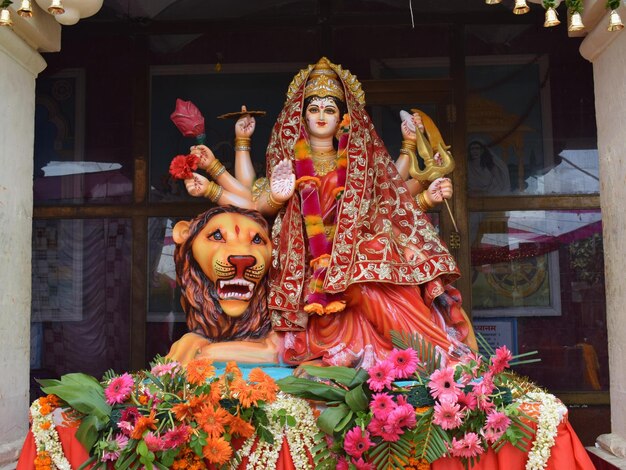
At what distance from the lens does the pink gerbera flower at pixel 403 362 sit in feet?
12.9

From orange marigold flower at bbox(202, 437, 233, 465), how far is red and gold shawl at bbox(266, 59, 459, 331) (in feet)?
4.11

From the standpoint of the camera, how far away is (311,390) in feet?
13.1

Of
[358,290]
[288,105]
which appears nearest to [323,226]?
[358,290]

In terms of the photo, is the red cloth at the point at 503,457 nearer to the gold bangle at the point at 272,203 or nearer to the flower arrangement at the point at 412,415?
the flower arrangement at the point at 412,415

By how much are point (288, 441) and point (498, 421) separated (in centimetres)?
99

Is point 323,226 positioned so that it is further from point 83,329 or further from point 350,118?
point 83,329

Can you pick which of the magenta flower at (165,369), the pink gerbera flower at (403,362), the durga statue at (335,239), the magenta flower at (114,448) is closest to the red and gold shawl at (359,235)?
the durga statue at (335,239)

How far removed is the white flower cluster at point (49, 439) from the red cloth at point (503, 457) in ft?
0.09

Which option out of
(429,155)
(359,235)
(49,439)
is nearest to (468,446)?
(359,235)

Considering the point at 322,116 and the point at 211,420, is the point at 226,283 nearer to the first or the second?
the point at 322,116

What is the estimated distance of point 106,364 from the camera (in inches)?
261

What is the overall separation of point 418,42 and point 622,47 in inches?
96.1

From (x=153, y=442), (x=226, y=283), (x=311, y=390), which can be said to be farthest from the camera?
(x=226, y=283)

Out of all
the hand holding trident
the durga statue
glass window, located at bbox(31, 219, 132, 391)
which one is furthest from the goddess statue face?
glass window, located at bbox(31, 219, 132, 391)
